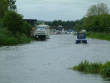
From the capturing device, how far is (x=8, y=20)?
128ft

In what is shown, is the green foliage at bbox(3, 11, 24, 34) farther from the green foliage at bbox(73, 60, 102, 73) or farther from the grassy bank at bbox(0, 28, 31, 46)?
the green foliage at bbox(73, 60, 102, 73)

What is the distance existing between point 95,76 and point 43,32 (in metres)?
42.7

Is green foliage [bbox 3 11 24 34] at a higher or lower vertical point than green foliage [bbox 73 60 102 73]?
higher

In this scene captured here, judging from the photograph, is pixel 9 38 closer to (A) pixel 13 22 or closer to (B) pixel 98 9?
(A) pixel 13 22

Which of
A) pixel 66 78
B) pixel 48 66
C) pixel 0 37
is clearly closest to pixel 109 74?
pixel 66 78

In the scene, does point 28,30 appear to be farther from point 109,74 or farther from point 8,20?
point 109,74

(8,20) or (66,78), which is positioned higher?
(8,20)

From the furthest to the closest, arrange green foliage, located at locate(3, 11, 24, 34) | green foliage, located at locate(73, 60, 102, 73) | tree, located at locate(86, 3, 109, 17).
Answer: tree, located at locate(86, 3, 109, 17)
green foliage, located at locate(3, 11, 24, 34)
green foliage, located at locate(73, 60, 102, 73)

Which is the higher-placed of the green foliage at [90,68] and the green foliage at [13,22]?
the green foliage at [13,22]

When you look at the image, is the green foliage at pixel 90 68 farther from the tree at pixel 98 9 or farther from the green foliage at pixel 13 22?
the tree at pixel 98 9

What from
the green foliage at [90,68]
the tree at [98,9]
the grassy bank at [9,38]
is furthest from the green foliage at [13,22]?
the tree at [98,9]

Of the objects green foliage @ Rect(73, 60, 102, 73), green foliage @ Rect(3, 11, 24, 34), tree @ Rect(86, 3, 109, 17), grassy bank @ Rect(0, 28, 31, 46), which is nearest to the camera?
green foliage @ Rect(73, 60, 102, 73)

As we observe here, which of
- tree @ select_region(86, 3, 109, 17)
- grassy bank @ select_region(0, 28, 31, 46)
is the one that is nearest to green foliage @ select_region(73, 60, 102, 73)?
grassy bank @ select_region(0, 28, 31, 46)

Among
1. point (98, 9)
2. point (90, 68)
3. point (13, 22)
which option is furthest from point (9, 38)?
point (98, 9)
